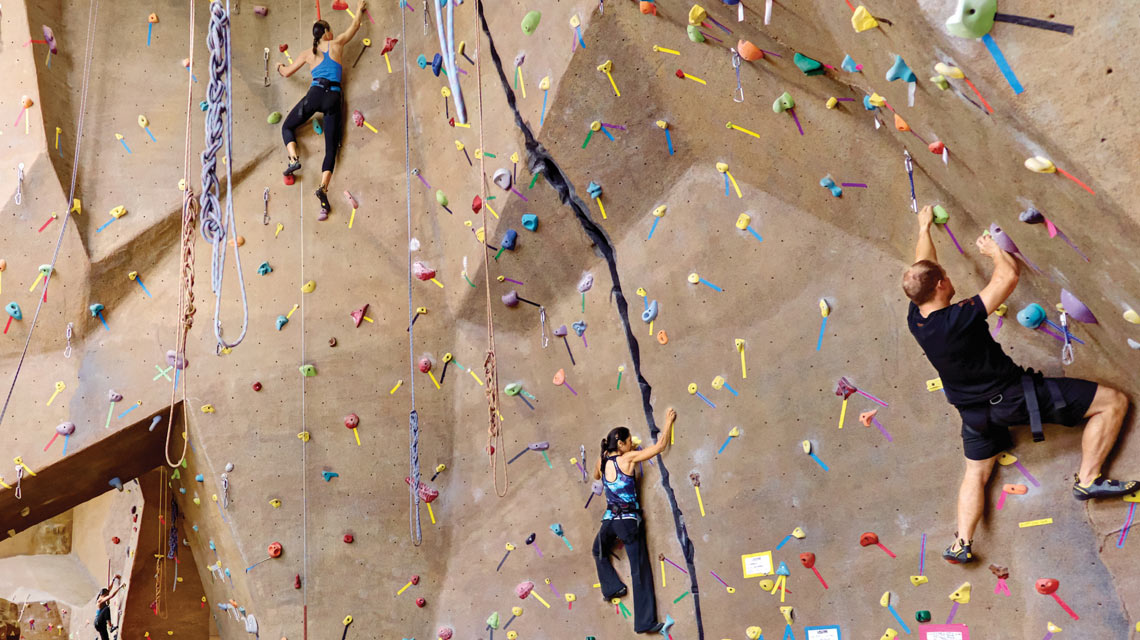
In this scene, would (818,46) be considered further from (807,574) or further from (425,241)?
(425,241)

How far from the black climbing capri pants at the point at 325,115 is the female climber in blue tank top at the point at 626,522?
264cm

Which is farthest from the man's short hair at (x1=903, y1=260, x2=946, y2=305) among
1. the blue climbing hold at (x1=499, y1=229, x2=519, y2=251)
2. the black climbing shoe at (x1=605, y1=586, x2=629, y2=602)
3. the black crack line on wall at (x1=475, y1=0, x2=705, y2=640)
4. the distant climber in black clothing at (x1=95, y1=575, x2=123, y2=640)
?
the distant climber in black clothing at (x1=95, y1=575, x2=123, y2=640)

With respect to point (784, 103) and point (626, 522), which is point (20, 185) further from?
point (784, 103)

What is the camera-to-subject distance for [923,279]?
138 inches

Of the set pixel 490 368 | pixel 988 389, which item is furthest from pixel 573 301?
pixel 988 389

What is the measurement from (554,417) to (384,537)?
1386 millimetres

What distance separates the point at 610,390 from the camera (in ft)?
16.8

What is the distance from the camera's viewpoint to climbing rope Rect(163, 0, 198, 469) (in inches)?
173

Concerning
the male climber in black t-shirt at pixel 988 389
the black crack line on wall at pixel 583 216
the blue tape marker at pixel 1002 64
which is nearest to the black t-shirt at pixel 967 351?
the male climber in black t-shirt at pixel 988 389

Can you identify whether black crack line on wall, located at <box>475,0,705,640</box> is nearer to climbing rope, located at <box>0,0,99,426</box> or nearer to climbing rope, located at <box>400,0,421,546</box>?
climbing rope, located at <box>400,0,421,546</box>

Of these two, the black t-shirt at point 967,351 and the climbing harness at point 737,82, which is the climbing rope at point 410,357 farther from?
the black t-shirt at point 967,351

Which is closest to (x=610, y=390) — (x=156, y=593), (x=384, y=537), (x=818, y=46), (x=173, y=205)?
(x=384, y=537)

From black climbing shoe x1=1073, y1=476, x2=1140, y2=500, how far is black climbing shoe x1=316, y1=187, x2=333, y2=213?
445 centimetres

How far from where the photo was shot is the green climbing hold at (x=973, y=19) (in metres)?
2.48
